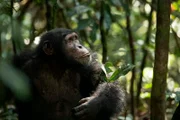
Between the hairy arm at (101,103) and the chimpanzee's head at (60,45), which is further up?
the chimpanzee's head at (60,45)

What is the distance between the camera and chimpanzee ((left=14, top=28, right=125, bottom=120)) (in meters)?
3.88

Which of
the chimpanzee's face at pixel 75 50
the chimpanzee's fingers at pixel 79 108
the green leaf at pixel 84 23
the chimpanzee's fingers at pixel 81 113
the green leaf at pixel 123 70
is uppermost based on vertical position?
the green leaf at pixel 84 23

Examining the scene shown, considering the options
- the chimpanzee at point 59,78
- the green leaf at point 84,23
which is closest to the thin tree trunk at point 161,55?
the chimpanzee at point 59,78

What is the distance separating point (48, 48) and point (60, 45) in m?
0.15

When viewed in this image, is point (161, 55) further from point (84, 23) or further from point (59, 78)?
point (84, 23)

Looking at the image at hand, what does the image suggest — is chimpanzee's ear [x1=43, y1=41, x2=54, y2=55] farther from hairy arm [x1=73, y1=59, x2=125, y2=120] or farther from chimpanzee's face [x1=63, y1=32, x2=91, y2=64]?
hairy arm [x1=73, y1=59, x2=125, y2=120]

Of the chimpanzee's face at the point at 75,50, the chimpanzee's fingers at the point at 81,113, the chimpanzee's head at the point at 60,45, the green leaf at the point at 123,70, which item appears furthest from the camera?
the chimpanzee's head at the point at 60,45

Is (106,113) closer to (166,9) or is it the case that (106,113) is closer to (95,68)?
(95,68)

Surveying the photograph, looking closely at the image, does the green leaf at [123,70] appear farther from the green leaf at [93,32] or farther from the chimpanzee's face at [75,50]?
the green leaf at [93,32]

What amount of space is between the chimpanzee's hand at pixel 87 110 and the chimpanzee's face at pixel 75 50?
1.61 ft

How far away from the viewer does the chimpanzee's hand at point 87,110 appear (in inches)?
133

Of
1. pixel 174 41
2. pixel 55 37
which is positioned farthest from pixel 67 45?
pixel 174 41

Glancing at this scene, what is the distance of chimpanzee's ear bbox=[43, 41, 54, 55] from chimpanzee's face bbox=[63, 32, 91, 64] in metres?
0.15

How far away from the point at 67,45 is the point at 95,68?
0.39 m
